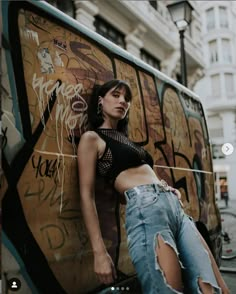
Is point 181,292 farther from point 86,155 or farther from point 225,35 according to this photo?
point 225,35

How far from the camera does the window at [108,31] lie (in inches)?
509

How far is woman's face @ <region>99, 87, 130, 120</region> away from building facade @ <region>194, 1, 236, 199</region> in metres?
31.2

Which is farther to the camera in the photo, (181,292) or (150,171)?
(150,171)

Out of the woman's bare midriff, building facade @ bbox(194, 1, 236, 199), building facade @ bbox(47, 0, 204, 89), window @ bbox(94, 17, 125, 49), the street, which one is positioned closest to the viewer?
the woman's bare midriff

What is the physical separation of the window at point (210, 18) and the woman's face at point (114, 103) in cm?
3703

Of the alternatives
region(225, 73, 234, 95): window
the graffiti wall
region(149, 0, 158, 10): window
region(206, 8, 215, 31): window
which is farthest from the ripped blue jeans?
region(206, 8, 215, 31): window

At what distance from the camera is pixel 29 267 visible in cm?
182

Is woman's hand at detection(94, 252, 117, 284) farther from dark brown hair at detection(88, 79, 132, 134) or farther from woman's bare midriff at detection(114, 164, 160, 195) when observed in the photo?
dark brown hair at detection(88, 79, 132, 134)

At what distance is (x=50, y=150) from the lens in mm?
2068

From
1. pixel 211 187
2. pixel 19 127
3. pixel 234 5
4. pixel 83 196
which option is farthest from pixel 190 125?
pixel 234 5

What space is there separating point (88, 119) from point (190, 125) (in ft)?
6.17

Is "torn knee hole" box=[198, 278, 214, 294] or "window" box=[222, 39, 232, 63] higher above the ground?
"window" box=[222, 39, 232, 63]

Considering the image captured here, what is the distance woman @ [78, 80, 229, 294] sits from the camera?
6.62 feet

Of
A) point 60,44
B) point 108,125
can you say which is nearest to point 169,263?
point 108,125
